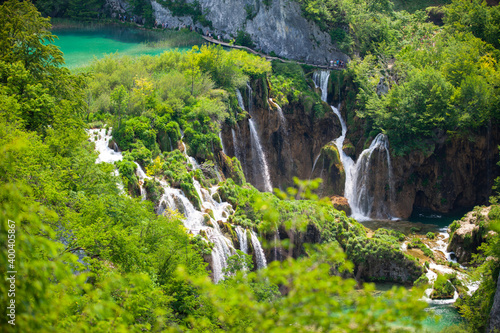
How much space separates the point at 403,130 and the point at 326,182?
8.47 meters

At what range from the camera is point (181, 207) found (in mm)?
22641

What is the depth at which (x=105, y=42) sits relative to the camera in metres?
55.8

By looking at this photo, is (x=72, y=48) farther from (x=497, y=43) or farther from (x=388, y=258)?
(x=497, y=43)

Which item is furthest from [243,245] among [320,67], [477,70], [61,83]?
[320,67]

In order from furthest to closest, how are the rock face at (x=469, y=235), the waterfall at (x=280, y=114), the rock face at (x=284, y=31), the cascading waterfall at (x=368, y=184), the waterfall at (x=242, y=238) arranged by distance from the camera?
the rock face at (x=284, y=31) < the waterfall at (x=280, y=114) < the cascading waterfall at (x=368, y=184) < the rock face at (x=469, y=235) < the waterfall at (x=242, y=238)

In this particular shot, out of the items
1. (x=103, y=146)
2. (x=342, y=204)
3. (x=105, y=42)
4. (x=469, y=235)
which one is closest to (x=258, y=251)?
(x=103, y=146)

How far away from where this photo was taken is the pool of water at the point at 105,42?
4842 cm

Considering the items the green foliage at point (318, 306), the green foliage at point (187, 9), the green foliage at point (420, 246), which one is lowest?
the green foliage at point (420, 246)

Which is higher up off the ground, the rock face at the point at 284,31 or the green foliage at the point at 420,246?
the rock face at the point at 284,31

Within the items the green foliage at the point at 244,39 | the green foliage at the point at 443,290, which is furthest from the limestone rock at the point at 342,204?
the green foliage at the point at 244,39

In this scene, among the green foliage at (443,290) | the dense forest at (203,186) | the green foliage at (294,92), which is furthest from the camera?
the green foliage at (294,92)

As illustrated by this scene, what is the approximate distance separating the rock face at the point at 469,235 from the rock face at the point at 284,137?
12.4m

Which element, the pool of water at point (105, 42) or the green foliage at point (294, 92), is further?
the pool of water at point (105, 42)

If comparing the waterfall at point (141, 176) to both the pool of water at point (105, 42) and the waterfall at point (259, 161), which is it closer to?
the waterfall at point (259, 161)
